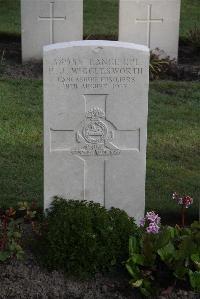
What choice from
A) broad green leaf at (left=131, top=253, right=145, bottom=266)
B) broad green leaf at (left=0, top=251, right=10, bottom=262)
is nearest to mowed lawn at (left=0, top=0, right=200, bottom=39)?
broad green leaf at (left=0, top=251, right=10, bottom=262)

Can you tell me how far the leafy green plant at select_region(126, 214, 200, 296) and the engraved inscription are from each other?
3.55 feet

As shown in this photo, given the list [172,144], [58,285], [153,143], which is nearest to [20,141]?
[153,143]

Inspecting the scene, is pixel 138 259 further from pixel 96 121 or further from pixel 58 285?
pixel 96 121

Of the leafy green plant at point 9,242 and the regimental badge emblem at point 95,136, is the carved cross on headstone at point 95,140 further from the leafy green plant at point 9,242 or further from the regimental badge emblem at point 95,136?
the leafy green plant at point 9,242

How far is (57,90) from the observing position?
17.2 feet

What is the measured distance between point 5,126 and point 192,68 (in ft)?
12.0

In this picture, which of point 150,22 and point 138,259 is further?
point 150,22

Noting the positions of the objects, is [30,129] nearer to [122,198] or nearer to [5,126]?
[5,126]

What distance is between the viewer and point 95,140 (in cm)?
538

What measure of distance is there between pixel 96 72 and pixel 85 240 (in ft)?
3.89

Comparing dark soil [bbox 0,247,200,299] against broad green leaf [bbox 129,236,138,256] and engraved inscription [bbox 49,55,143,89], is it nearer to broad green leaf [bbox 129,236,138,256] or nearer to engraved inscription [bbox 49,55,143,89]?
broad green leaf [bbox 129,236,138,256]

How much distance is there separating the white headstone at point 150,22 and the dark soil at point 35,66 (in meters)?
0.49

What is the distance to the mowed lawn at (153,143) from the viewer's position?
6492 mm

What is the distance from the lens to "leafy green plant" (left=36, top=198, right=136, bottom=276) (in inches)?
195
